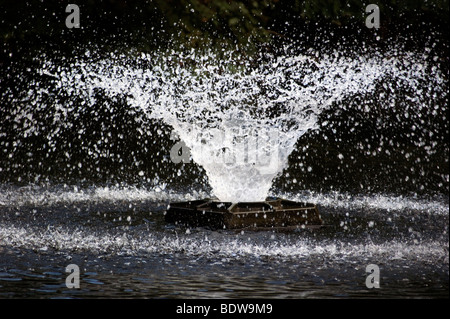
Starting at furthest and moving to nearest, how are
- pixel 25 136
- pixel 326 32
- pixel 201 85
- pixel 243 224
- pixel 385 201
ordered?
pixel 25 136, pixel 326 32, pixel 201 85, pixel 385 201, pixel 243 224

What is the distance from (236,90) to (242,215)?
42.6ft

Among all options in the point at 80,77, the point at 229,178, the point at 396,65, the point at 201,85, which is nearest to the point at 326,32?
the point at 396,65

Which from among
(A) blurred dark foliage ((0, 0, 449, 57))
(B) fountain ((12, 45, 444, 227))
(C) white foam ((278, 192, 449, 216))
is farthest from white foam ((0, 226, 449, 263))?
(A) blurred dark foliage ((0, 0, 449, 57))

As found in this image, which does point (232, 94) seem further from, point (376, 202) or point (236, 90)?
point (376, 202)

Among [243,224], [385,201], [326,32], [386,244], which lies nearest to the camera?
[386,244]

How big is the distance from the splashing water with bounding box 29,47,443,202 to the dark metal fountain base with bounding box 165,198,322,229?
3.16 ft

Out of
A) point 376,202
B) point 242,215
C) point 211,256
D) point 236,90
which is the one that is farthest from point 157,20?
point 211,256

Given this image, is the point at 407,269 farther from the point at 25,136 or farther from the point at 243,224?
the point at 25,136

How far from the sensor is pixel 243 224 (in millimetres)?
8805

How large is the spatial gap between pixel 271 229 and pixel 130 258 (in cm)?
229

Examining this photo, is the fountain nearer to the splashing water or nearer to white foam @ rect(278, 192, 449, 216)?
the splashing water

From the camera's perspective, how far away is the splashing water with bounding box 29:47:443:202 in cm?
1028

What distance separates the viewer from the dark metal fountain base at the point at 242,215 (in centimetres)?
880

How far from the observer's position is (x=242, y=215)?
8.83 m
